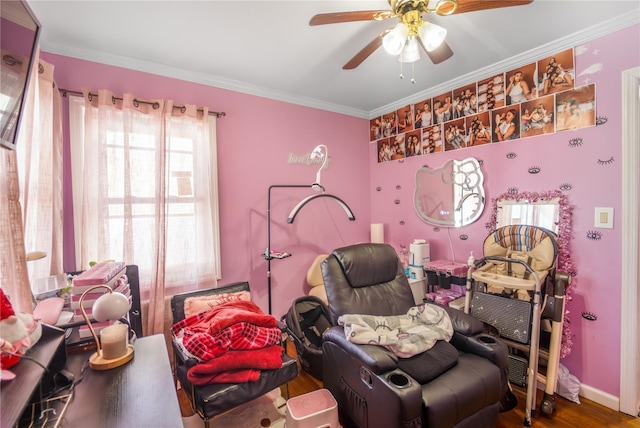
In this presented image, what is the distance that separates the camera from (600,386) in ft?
6.19

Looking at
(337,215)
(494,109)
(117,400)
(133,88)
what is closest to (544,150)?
(494,109)

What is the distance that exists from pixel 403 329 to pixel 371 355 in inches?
17.3

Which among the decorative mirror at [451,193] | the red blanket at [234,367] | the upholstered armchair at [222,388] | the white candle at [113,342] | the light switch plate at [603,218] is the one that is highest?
the decorative mirror at [451,193]

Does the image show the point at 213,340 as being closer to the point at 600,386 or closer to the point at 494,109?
the point at 600,386

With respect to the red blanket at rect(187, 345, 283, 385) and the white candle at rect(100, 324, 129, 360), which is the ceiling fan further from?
the red blanket at rect(187, 345, 283, 385)

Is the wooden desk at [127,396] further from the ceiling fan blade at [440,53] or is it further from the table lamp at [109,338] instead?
the ceiling fan blade at [440,53]

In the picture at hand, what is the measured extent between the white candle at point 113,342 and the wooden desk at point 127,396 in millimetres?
55

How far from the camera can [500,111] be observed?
2312 millimetres

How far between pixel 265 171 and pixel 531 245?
88.8 inches

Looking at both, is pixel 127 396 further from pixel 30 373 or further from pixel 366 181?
pixel 366 181

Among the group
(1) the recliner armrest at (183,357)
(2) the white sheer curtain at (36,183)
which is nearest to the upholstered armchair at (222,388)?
(1) the recliner armrest at (183,357)

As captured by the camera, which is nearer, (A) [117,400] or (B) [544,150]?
(A) [117,400]

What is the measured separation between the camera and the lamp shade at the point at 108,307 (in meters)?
1.10

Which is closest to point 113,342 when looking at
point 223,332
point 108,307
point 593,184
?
point 108,307
